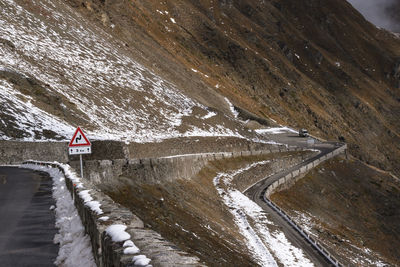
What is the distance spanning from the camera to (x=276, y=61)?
10194 cm

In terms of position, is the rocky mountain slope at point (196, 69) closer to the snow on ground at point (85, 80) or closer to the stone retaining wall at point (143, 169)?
the snow on ground at point (85, 80)

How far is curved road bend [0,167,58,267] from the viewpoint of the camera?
6.82 metres

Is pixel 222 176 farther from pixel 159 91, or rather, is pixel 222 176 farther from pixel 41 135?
pixel 159 91

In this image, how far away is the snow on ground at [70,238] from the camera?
645cm

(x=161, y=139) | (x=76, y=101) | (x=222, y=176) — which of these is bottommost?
(x=222, y=176)

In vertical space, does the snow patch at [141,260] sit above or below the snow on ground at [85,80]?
below

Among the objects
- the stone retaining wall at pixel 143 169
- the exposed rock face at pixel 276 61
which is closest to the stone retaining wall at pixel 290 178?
the stone retaining wall at pixel 143 169

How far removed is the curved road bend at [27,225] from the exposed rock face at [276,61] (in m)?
47.5

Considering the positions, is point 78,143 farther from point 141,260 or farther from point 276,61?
point 276,61

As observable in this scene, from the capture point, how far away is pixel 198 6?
109688 millimetres

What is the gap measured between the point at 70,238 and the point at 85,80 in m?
39.8

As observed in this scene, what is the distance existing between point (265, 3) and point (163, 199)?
4992 inches

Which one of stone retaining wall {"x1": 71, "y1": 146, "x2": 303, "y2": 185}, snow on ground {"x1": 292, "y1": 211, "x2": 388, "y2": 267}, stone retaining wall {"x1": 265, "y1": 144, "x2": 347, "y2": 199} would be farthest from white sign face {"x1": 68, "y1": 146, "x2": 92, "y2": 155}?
stone retaining wall {"x1": 265, "y1": 144, "x2": 347, "y2": 199}

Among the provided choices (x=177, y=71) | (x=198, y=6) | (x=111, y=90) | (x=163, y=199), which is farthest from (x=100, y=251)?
(x=198, y=6)
